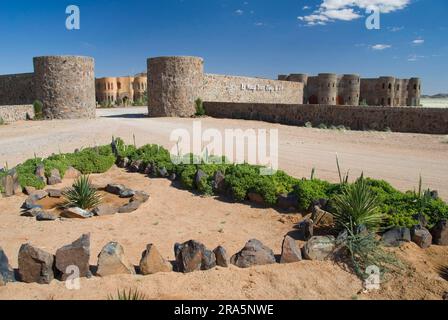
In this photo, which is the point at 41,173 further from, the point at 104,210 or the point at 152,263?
the point at 152,263

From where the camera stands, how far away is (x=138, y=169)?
328 inches

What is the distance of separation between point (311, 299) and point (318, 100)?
119 ft

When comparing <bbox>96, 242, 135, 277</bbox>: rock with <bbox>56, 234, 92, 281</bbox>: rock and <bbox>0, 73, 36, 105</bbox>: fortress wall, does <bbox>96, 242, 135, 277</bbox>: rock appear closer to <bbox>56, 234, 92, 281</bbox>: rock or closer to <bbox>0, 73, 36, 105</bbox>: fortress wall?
<bbox>56, 234, 92, 281</bbox>: rock

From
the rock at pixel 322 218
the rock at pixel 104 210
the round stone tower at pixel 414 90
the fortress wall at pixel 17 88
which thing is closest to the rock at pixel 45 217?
the rock at pixel 104 210

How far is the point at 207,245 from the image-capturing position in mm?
4594

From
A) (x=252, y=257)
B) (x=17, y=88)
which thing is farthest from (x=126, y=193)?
(x=17, y=88)

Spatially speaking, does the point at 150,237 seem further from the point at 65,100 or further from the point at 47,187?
the point at 65,100

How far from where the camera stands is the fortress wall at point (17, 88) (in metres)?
25.0

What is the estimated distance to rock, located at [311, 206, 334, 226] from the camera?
480cm

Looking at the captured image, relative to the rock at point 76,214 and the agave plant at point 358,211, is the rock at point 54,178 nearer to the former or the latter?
the rock at point 76,214

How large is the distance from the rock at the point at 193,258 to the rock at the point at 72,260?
91cm

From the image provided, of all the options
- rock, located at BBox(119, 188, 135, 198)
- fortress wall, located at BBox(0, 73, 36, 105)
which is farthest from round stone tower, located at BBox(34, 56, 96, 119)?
rock, located at BBox(119, 188, 135, 198)

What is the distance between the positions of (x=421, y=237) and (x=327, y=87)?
1376 inches

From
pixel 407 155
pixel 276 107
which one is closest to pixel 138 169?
pixel 407 155
